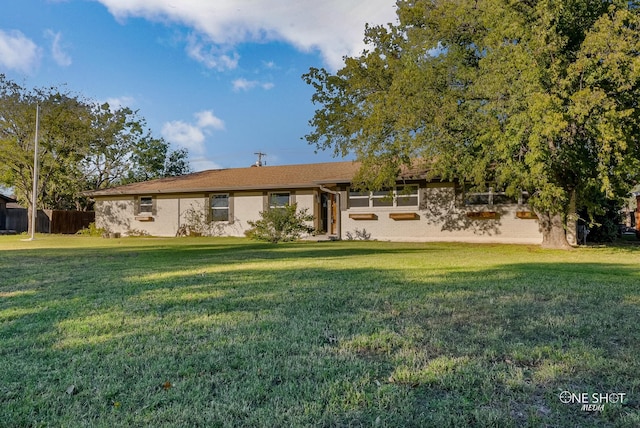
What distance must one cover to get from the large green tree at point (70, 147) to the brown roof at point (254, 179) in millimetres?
4611

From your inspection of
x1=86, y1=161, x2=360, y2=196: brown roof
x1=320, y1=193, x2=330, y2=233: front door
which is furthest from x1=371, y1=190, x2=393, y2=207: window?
x1=320, y1=193, x2=330, y2=233: front door

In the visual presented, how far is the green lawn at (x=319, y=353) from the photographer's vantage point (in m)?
2.04

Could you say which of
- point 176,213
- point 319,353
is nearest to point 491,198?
point 319,353

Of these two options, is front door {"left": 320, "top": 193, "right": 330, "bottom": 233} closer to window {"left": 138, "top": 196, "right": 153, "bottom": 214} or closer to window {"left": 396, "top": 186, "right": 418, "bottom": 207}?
window {"left": 396, "top": 186, "right": 418, "bottom": 207}

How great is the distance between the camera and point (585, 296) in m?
4.68

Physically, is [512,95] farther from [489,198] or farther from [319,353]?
[319,353]

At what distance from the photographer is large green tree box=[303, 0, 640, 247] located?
8891 millimetres

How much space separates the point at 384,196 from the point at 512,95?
693 cm

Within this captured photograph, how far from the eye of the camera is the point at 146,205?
21.0 meters

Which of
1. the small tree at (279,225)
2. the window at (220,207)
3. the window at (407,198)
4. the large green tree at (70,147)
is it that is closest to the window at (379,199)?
the window at (407,198)

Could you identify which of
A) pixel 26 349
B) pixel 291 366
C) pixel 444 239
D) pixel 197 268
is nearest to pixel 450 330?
pixel 291 366

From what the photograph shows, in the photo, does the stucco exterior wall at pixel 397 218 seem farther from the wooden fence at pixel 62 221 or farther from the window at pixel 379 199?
the wooden fence at pixel 62 221

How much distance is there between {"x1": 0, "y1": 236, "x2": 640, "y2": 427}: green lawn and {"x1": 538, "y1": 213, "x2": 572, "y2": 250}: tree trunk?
737 centimetres

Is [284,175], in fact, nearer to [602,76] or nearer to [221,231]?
[221,231]
